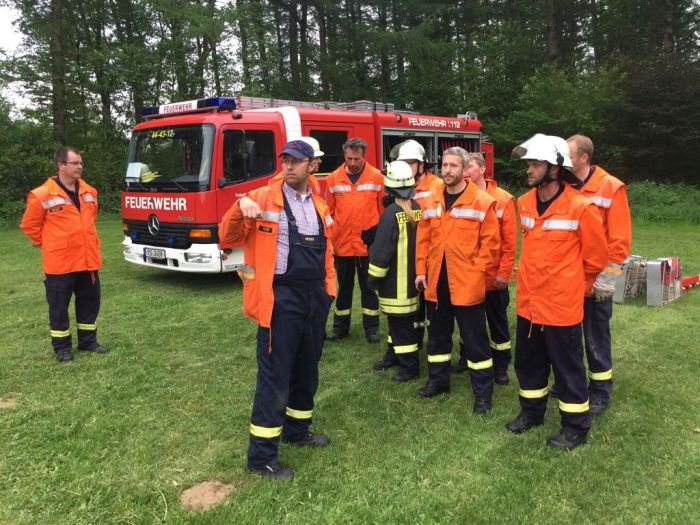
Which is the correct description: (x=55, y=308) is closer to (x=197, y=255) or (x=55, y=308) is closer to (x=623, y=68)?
(x=197, y=255)

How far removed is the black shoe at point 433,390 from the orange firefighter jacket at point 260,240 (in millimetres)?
1745

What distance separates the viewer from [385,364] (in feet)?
16.2

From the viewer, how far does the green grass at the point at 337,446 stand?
2.83 metres

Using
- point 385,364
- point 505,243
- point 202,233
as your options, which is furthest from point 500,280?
point 202,233

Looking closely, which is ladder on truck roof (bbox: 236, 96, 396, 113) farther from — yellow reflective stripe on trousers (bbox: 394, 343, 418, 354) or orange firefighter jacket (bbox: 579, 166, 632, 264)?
orange firefighter jacket (bbox: 579, 166, 632, 264)

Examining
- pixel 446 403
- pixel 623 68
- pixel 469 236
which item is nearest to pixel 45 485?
pixel 446 403

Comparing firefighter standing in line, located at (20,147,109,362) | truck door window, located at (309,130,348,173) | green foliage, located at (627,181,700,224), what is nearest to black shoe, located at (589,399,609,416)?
firefighter standing in line, located at (20,147,109,362)

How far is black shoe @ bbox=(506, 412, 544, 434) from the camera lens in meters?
3.63

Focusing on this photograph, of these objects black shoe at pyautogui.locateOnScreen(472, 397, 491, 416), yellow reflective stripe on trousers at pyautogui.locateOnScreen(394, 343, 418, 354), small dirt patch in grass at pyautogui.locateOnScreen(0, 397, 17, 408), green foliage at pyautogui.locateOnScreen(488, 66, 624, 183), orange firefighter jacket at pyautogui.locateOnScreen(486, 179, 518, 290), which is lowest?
black shoe at pyautogui.locateOnScreen(472, 397, 491, 416)

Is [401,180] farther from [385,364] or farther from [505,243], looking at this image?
[385,364]

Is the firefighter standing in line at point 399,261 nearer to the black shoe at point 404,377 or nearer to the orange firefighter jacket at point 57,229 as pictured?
the black shoe at point 404,377

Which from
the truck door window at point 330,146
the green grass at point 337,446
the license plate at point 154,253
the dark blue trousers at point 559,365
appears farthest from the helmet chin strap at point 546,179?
the license plate at point 154,253

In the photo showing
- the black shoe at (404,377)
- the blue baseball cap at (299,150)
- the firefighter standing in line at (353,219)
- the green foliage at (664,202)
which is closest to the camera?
the blue baseball cap at (299,150)

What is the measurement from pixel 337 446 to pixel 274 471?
1.68ft
